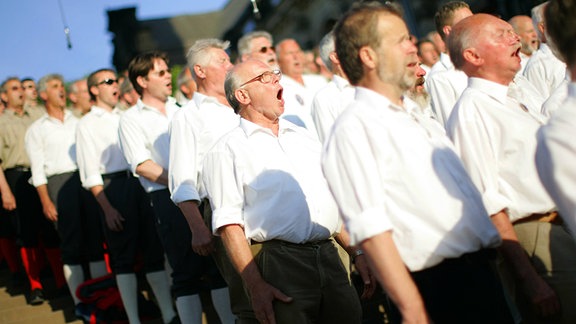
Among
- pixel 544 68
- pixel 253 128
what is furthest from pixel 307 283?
pixel 544 68

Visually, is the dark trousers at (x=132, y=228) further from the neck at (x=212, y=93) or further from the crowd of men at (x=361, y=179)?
the neck at (x=212, y=93)

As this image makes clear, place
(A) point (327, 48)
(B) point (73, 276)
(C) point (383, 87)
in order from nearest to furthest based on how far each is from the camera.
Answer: (C) point (383, 87) < (A) point (327, 48) < (B) point (73, 276)

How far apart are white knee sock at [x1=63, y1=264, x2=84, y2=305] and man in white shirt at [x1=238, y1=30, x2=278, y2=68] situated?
275 cm

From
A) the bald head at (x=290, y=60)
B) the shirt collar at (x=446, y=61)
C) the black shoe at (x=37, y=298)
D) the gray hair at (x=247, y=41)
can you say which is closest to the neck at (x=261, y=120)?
the shirt collar at (x=446, y=61)

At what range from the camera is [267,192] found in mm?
4289

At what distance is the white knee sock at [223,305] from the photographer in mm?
6230

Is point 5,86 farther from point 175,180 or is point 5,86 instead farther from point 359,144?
point 359,144

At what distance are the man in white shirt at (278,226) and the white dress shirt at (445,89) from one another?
2.02 metres

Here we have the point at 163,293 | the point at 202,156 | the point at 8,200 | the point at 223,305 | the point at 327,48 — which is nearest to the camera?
the point at 202,156

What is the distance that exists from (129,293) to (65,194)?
62.7 inches

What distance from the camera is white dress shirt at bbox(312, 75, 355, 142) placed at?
20.5ft

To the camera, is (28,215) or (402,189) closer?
(402,189)

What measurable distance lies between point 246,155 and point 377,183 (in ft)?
4.74

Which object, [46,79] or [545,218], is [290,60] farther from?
[545,218]
